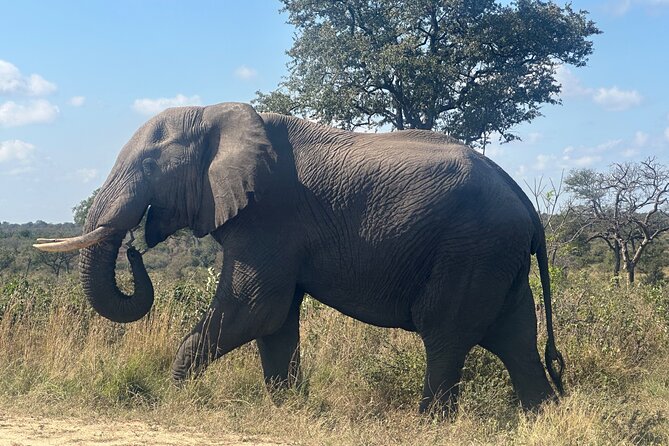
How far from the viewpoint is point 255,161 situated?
6582 millimetres

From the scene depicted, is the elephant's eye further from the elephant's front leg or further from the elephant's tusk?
the elephant's front leg


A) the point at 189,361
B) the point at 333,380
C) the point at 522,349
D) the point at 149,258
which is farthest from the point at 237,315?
the point at 149,258

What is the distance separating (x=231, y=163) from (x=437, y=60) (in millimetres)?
14607

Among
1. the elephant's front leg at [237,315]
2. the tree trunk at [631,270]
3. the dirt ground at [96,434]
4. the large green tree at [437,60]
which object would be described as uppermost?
the large green tree at [437,60]

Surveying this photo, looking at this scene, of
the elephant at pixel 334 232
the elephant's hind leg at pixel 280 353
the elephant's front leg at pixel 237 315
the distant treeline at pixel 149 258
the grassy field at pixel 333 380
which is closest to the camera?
the grassy field at pixel 333 380

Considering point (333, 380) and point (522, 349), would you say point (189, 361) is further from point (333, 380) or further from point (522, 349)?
point (522, 349)

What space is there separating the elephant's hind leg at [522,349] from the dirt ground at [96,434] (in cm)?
228

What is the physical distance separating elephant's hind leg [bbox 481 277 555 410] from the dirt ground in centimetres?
228

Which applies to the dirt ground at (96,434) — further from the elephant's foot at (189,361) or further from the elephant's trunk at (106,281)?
the elephant's trunk at (106,281)

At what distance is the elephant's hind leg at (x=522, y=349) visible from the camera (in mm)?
6715

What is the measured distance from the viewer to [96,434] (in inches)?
220

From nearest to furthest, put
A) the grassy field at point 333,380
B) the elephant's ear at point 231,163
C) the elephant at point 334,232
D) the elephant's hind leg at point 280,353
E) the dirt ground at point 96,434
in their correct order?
1. the dirt ground at point 96,434
2. the grassy field at point 333,380
3. the elephant at point 334,232
4. the elephant's ear at point 231,163
5. the elephant's hind leg at point 280,353

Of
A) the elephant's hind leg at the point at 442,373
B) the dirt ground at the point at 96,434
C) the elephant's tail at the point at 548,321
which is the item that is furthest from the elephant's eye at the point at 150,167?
the elephant's tail at the point at 548,321

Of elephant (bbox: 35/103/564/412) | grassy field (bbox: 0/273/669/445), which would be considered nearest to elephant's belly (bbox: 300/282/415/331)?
elephant (bbox: 35/103/564/412)
